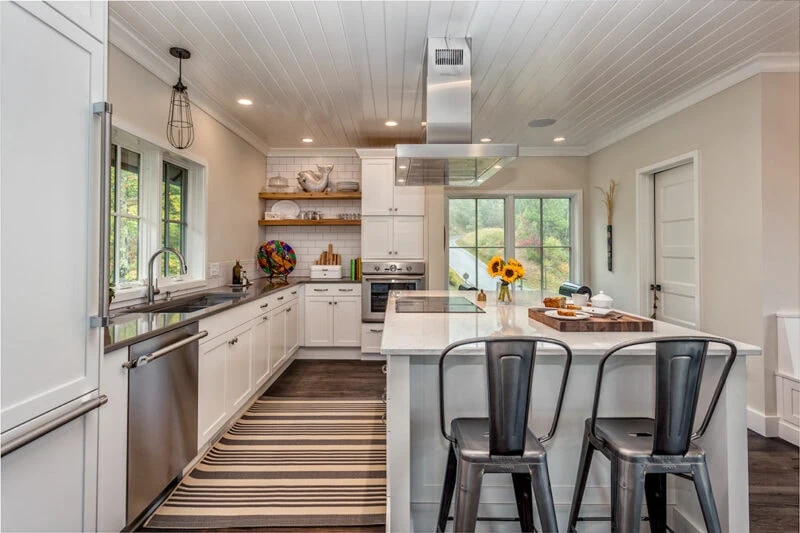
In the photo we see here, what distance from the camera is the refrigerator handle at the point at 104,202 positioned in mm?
1286

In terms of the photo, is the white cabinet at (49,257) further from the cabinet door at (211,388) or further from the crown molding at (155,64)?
the crown molding at (155,64)

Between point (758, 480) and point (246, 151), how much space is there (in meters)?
5.01

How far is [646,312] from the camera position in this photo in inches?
165

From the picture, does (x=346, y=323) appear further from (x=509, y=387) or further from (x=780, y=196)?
(x=780, y=196)

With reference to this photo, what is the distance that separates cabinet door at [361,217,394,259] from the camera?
470 cm

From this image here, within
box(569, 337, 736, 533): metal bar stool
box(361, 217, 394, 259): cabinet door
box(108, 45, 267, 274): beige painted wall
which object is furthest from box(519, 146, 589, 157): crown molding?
box(569, 337, 736, 533): metal bar stool

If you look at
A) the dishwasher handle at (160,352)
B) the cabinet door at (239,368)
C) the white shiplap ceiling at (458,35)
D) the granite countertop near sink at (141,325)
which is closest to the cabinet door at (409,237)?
the white shiplap ceiling at (458,35)

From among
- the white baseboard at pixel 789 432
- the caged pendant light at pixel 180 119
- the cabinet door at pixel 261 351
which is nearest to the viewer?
the white baseboard at pixel 789 432

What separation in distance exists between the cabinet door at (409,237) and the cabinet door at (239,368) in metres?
2.09

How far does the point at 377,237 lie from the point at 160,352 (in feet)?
10.2

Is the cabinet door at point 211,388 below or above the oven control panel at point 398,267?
below

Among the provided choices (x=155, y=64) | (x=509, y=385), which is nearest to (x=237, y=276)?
(x=155, y=64)

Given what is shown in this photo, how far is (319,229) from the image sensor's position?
17.3 feet

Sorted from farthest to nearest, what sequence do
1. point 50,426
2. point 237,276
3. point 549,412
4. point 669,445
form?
point 237,276, point 549,412, point 669,445, point 50,426
